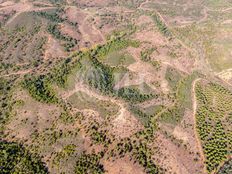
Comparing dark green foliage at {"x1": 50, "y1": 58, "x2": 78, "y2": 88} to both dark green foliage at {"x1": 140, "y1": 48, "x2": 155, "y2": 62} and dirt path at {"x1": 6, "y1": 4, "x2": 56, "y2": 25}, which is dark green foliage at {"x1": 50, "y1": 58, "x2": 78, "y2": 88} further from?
dirt path at {"x1": 6, "y1": 4, "x2": 56, "y2": 25}

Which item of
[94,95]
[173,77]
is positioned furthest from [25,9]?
[173,77]

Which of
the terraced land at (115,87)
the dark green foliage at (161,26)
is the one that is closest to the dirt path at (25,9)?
the terraced land at (115,87)

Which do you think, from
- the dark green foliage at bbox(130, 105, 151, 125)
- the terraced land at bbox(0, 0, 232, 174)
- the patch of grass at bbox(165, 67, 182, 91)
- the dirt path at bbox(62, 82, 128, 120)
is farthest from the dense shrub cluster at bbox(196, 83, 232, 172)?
the dirt path at bbox(62, 82, 128, 120)

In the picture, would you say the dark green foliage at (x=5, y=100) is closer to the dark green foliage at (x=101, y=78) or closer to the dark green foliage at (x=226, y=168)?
the dark green foliage at (x=101, y=78)

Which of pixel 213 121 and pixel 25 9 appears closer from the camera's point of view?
pixel 213 121

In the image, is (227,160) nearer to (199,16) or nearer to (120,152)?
(120,152)

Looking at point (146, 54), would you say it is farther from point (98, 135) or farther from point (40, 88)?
point (98, 135)
